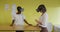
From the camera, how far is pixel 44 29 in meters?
3.66

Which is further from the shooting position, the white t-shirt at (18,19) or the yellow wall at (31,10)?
the yellow wall at (31,10)

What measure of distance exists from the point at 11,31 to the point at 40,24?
30.6 inches

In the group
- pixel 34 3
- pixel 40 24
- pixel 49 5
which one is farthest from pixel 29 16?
pixel 40 24

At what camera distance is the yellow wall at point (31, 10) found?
513 centimetres

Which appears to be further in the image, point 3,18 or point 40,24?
point 3,18

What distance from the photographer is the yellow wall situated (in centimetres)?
513

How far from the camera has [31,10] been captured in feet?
17.2

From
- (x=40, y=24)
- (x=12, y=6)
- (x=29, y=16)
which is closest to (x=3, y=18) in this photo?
(x=12, y=6)

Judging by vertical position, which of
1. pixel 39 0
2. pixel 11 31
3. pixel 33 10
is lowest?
pixel 11 31

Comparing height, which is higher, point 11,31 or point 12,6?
point 12,6

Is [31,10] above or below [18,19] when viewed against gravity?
above

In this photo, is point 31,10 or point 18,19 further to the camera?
Result: point 31,10

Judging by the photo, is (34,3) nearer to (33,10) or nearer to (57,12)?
(33,10)

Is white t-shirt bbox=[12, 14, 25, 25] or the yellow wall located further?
the yellow wall
